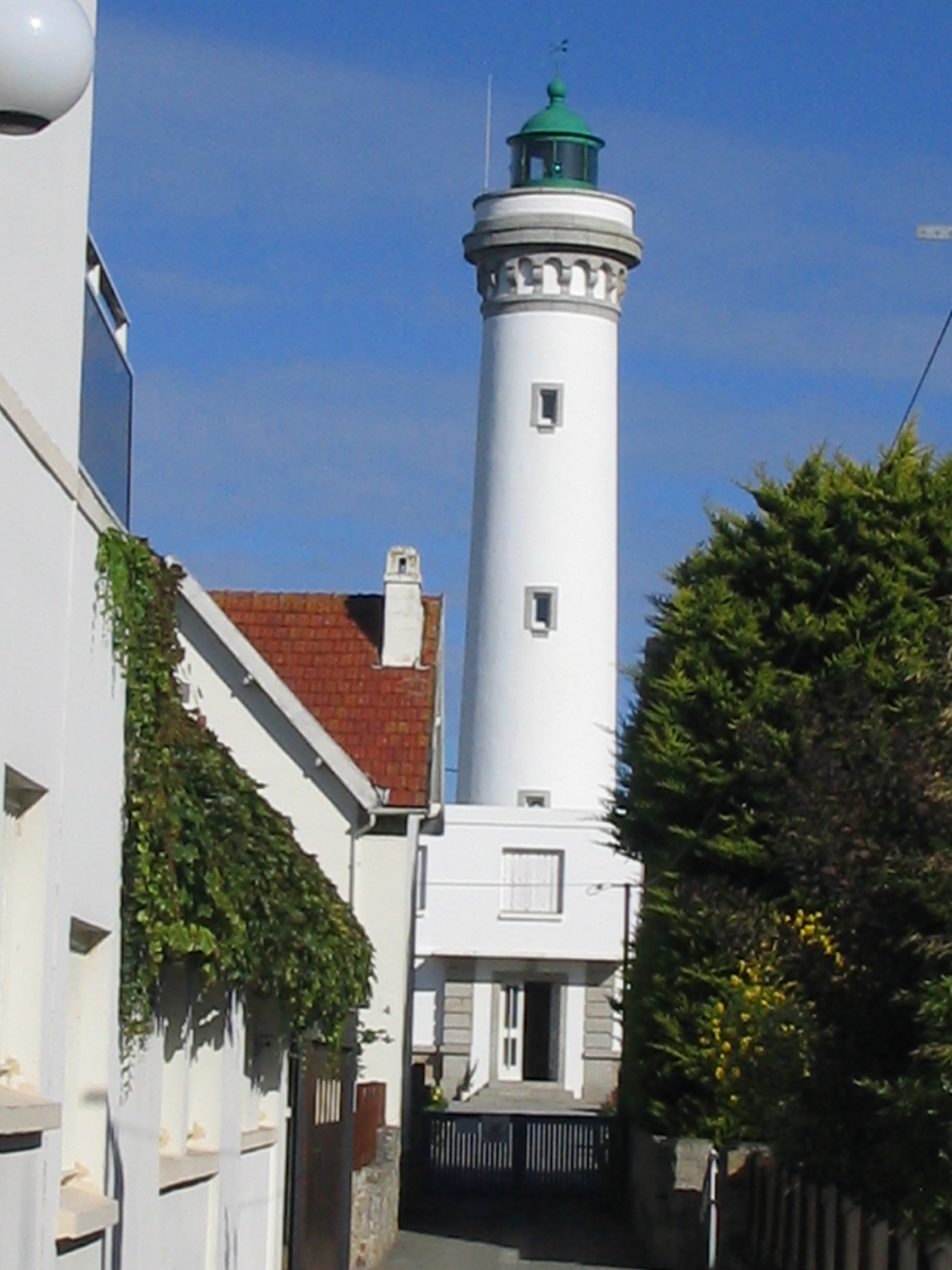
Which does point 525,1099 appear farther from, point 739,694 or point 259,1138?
point 259,1138

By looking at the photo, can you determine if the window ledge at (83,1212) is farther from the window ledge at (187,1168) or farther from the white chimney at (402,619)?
the white chimney at (402,619)

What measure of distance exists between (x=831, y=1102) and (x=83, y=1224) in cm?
496

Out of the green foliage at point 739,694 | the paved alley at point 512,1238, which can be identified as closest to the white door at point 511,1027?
the paved alley at point 512,1238

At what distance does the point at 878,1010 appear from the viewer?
1383 centimetres

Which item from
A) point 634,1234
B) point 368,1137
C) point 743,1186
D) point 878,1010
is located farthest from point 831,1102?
point 634,1234

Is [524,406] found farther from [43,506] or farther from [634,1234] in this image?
[43,506]

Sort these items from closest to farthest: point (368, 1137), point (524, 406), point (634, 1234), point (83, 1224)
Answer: point (83, 1224) < point (368, 1137) < point (634, 1234) < point (524, 406)

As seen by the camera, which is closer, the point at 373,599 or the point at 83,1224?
the point at 83,1224

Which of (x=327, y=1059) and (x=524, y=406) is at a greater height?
(x=524, y=406)

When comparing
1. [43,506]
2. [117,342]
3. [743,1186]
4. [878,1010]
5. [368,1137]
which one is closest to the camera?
[43,506]

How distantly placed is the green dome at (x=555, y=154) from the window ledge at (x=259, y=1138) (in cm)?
3468

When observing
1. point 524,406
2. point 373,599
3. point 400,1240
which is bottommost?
point 400,1240

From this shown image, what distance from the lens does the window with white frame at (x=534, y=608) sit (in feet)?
158

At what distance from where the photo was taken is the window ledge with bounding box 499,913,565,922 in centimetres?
5356
